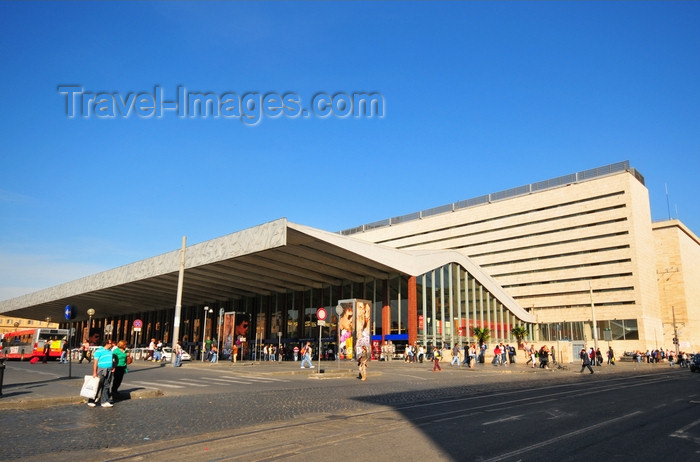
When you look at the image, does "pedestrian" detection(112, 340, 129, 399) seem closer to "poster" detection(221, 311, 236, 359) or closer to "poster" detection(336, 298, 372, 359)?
"poster" detection(336, 298, 372, 359)

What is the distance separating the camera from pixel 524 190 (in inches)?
3472

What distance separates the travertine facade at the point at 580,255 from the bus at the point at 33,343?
201ft

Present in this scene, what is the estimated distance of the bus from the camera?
45062 mm

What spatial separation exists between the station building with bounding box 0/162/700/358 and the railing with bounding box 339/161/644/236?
0.78ft

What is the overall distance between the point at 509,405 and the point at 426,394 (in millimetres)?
4202

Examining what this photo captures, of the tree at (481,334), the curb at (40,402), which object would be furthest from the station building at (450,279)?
the curb at (40,402)

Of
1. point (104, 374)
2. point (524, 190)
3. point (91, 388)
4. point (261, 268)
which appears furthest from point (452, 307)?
point (524, 190)

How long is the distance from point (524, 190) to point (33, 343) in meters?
74.3

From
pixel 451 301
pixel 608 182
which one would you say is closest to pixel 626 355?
pixel 608 182

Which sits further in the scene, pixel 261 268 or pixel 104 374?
pixel 261 268

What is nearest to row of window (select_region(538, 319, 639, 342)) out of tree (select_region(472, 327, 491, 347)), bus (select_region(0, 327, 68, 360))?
tree (select_region(472, 327, 491, 347))

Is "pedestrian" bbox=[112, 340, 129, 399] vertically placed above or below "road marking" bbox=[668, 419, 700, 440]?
above

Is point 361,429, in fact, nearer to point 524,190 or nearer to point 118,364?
point 118,364

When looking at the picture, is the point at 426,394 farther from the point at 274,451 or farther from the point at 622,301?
the point at 622,301
